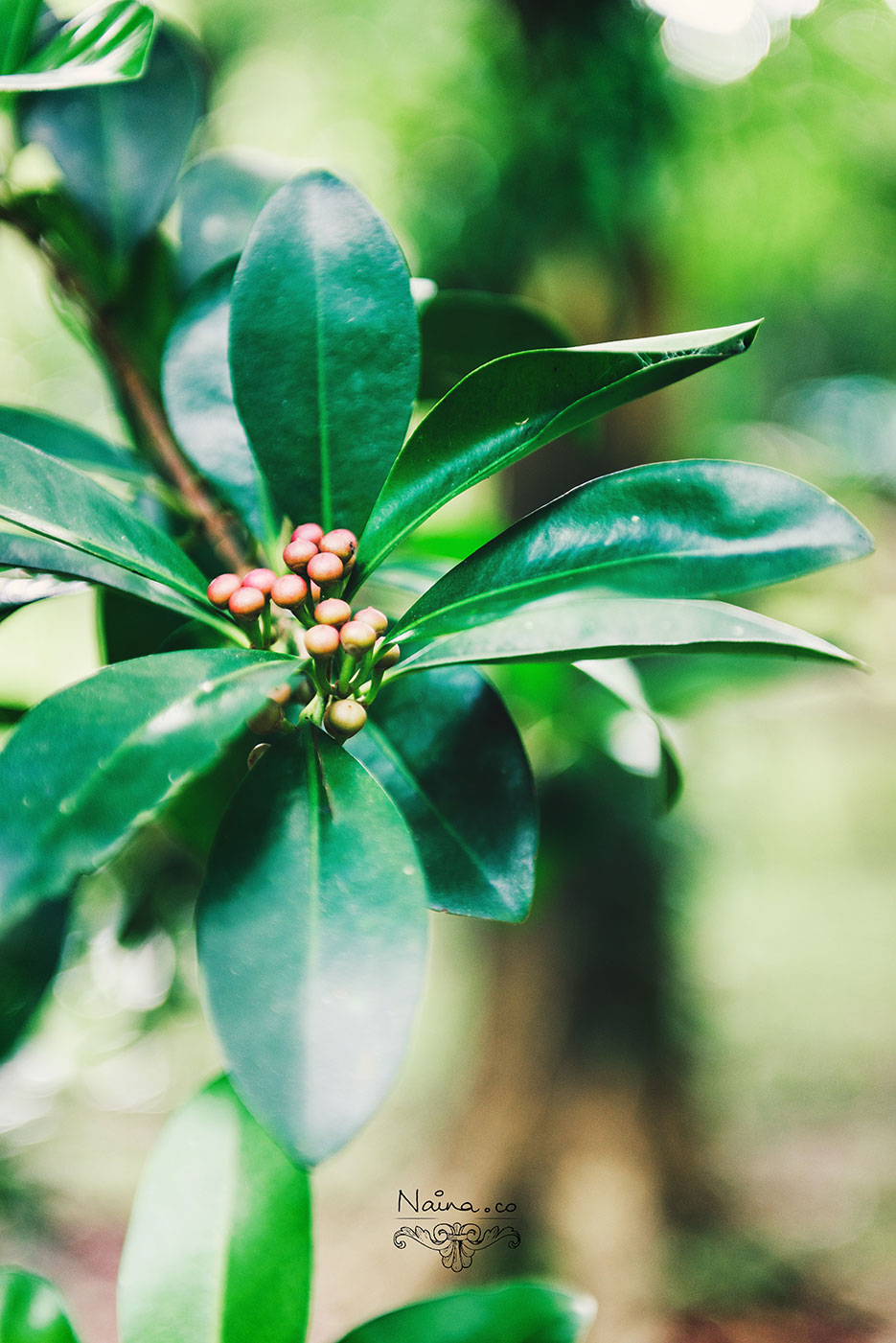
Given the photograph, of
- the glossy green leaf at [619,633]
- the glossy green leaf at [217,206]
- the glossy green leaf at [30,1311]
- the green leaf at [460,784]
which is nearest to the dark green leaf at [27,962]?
the glossy green leaf at [30,1311]

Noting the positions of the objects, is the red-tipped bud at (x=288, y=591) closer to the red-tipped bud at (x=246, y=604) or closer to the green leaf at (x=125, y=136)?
the red-tipped bud at (x=246, y=604)

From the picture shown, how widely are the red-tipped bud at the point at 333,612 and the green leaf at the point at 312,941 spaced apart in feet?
0.17

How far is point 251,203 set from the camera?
2.01ft

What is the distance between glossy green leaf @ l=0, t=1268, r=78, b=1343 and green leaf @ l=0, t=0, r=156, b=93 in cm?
61

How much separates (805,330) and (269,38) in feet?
19.3

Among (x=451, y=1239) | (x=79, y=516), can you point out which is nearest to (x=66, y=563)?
(x=79, y=516)

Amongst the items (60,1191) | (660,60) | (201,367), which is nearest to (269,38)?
(660,60)

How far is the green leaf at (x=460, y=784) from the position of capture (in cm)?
41

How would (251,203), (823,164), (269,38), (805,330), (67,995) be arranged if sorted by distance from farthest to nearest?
1. (805,330)
2. (269,38)
3. (823,164)
4. (67,995)
5. (251,203)

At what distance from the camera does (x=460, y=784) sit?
1.47ft

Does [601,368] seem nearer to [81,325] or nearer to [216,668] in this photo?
[216,668]

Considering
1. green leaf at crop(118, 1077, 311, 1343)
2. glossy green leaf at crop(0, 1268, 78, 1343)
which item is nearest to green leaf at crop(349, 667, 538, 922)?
green leaf at crop(118, 1077, 311, 1343)

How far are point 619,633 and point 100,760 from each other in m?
0.19

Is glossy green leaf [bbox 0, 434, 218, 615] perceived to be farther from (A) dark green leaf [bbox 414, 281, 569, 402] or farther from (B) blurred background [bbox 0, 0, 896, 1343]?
(B) blurred background [bbox 0, 0, 896, 1343]
